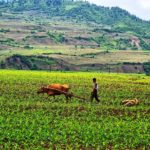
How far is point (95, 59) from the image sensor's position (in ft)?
545

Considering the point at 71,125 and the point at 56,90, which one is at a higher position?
the point at 71,125

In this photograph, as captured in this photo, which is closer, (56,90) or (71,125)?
(71,125)

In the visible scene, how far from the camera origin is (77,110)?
101 feet

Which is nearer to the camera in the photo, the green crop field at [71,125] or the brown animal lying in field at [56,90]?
the green crop field at [71,125]

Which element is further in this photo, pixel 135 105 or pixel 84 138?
pixel 135 105

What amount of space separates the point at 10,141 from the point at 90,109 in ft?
39.0

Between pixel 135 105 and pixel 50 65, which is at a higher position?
pixel 135 105

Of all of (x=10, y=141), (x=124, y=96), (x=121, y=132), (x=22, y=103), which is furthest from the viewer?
(x=124, y=96)

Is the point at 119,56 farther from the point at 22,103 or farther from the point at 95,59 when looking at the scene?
the point at 22,103

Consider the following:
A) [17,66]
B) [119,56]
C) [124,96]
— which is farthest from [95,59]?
[124,96]

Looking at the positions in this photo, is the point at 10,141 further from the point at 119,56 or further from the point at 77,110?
the point at 119,56

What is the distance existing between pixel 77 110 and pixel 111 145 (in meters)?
10.6

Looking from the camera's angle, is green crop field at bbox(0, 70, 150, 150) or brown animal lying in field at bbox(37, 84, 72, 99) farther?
brown animal lying in field at bbox(37, 84, 72, 99)

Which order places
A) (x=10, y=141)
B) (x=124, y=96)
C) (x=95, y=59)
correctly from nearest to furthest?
1. (x=10, y=141)
2. (x=124, y=96)
3. (x=95, y=59)
